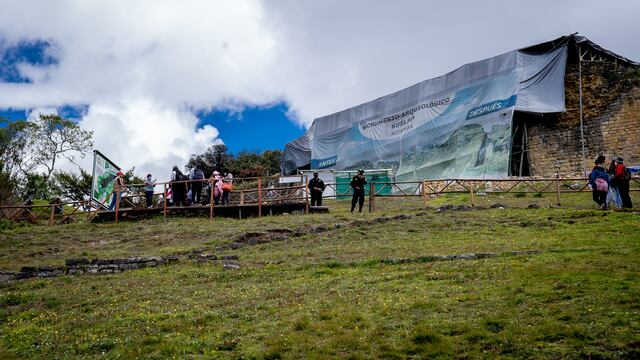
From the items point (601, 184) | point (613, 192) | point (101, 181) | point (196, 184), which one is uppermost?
point (101, 181)

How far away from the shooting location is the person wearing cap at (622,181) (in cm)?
1997

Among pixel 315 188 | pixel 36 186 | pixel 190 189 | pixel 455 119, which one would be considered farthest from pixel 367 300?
pixel 36 186

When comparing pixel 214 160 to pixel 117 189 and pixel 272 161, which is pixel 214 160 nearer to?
pixel 272 161

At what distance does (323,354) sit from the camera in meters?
9.20

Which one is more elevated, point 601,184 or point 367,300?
point 601,184

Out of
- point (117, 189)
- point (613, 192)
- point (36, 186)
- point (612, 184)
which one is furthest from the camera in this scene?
point (36, 186)

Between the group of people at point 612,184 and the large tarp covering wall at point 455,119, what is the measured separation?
11681 mm

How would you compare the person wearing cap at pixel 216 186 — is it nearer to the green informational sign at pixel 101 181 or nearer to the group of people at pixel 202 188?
the group of people at pixel 202 188

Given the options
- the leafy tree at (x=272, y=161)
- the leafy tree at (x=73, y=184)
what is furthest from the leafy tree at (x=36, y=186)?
the leafy tree at (x=272, y=161)

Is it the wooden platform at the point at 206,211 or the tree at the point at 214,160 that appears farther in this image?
the tree at the point at 214,160

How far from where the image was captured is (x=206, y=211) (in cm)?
2775

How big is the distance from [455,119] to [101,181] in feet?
62.5

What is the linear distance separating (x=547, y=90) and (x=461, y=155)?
548cm

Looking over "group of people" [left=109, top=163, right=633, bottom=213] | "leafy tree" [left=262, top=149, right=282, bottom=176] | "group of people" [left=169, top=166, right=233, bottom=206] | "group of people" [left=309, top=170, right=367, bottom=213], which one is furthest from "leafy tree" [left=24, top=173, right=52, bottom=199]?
"group of people" [left=309, top=170, right=367, bottom=213]
